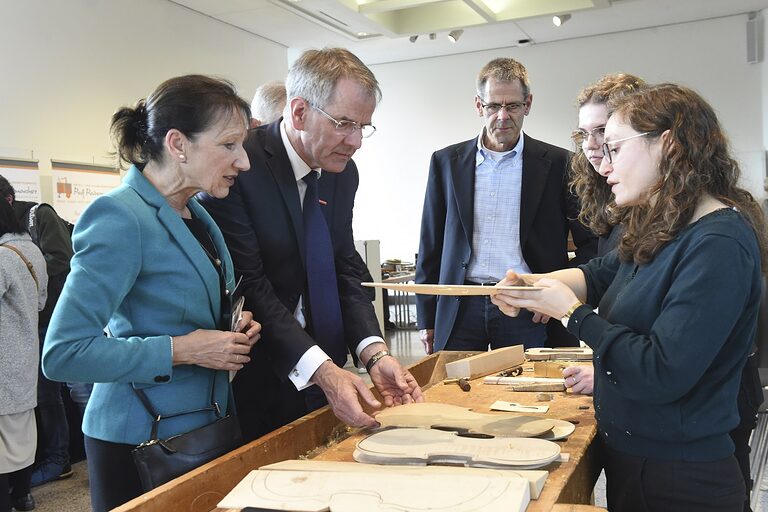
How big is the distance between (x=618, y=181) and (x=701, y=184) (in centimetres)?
18

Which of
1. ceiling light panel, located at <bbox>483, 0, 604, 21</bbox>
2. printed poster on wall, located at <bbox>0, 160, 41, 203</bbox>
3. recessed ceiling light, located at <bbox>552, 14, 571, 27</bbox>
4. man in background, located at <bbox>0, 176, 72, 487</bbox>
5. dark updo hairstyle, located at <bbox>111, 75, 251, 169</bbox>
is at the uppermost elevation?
ceiling light panel, located at <bbox>483, 0, 604, 21</bbox>

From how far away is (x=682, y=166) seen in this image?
61.5 inches

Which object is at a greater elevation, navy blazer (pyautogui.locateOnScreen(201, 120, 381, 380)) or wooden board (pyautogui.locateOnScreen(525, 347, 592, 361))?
navy blazer (pyautogui.locateOnScreen(201, 120, 381, 380))

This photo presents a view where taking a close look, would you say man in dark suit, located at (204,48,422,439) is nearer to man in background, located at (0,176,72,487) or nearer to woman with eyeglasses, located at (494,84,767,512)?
woman with eyeglasses, located at (494,84,767,512)

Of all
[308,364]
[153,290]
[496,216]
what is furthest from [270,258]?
[496,216]

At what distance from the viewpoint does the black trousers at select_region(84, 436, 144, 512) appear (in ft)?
5.31

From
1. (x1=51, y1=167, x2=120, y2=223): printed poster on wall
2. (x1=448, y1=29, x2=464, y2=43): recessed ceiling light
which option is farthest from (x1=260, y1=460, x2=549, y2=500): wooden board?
(x1=448, y1=29, x2=464, y2=43): recessed ceiling light

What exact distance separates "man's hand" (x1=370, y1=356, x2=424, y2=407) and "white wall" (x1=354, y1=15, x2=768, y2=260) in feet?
21.9

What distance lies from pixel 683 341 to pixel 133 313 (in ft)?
3.80

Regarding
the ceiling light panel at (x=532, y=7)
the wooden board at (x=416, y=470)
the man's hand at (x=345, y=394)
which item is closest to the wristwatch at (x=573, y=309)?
the wooden board at (x=416, y=470)

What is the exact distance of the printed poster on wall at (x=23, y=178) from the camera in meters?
5.31

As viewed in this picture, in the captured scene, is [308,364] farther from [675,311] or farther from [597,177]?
[597,177]

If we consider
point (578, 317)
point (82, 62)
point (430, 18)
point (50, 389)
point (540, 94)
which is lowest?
point (50, 389)

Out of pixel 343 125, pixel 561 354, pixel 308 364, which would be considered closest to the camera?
pixel 308 364
